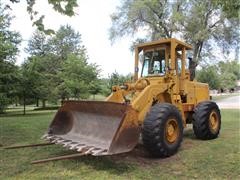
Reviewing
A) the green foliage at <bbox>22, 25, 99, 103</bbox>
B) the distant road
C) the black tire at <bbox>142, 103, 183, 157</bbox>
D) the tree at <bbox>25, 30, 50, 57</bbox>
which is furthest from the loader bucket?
the tree at <bbox>25, 30, 50, 57</bbox>

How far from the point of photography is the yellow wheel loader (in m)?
5.66

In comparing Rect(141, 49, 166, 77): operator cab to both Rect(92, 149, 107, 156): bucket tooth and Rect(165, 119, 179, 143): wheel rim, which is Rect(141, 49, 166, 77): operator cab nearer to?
Rect(165, 119, 179, 143): wheel rim

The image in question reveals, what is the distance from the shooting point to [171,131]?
6.51 m

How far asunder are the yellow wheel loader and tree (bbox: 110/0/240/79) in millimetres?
19558

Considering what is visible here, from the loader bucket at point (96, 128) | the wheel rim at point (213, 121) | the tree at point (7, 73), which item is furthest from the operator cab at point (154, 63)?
the tree at point (7, 73)

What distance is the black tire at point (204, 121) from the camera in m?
7.91

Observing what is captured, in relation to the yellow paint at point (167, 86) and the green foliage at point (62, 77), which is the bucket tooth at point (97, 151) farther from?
the green foliage at point (62, 77)

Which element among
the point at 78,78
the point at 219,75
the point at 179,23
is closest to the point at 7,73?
the point at 78,78

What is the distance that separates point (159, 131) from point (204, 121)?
2379 mm

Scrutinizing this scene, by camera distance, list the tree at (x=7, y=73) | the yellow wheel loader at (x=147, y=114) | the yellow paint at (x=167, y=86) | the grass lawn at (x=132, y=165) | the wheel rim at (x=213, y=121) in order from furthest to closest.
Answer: the tree at (x=7, y=73) → the wheel rim at (x=213, y=121) → the yellow paint at (x=167, y=86) → the yellow wheel loader at (x=147, y=114) → the grass lawn at (x=132, y=165)

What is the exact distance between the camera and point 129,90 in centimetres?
756

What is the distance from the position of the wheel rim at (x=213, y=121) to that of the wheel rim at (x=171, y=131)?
76.7 inches

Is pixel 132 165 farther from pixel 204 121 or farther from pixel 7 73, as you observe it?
pixel 7 73

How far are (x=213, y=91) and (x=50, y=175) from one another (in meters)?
66.9
